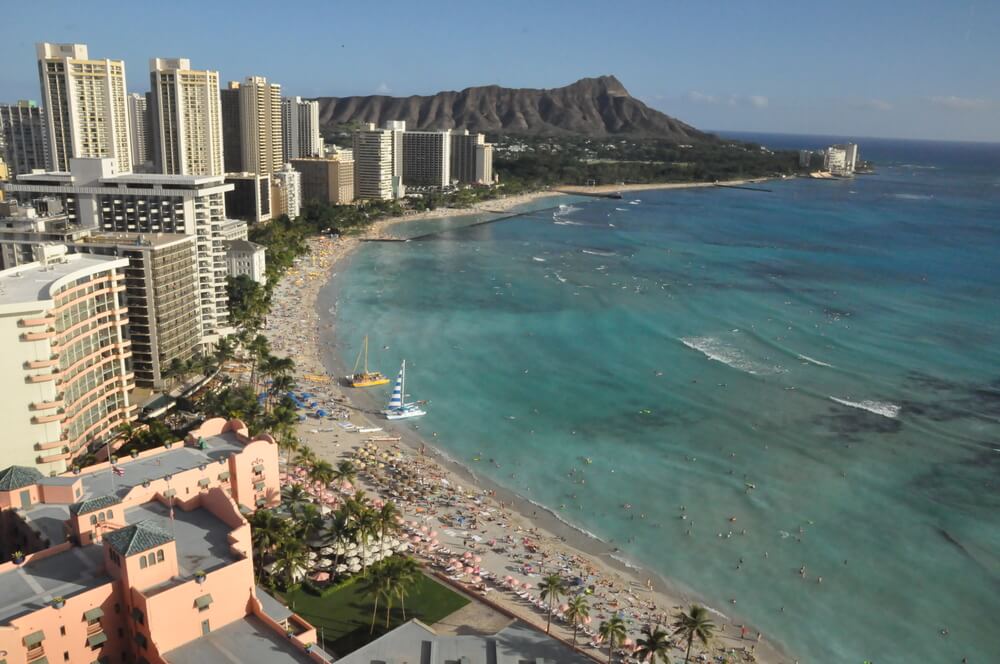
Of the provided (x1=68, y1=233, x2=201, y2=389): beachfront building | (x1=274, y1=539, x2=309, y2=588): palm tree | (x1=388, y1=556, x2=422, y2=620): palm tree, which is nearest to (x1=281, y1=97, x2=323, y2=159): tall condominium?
(x1=68, y1=233, x2=201, y2=389): beachfront building

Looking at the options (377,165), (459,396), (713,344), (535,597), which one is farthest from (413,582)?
(377,165)

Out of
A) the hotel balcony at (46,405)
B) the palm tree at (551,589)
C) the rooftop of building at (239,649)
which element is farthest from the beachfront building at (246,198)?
the rooftop of building at (239,649)

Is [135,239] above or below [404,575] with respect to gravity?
above

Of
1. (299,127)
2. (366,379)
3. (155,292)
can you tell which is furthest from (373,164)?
(155,292)

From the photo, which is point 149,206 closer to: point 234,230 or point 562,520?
point 234,230

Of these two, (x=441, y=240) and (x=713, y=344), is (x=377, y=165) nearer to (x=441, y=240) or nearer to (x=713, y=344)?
(x=441, y=240)

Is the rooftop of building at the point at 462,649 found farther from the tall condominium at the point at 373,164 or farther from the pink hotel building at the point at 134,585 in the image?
the tall condominium at the point at 373,164
